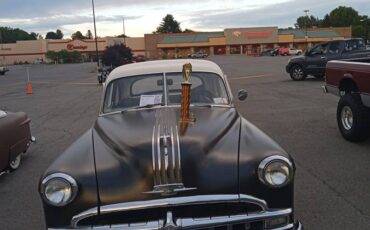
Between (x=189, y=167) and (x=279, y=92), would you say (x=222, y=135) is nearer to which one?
(x=189, y=167)

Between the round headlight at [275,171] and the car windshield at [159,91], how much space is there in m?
1.71

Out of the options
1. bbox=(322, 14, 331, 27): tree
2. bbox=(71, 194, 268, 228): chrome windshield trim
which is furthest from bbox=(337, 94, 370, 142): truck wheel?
bbox=(322, 14, 331, 27): tree

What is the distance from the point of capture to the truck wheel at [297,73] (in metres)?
22.0

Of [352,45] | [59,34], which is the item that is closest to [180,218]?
[352,45]

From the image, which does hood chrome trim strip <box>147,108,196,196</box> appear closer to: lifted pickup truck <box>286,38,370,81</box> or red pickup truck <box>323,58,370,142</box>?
red pickup truck <box>323,58,370,142</box>

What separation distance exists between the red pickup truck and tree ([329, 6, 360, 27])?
132704mm

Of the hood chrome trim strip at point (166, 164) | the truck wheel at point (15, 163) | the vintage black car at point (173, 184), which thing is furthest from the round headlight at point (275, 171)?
the truck wheel at point (15, 163)

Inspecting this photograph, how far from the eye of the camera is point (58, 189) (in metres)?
3.56

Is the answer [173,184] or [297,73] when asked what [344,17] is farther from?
[173,184]

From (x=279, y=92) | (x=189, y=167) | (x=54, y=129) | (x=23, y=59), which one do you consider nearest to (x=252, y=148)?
(x=189, y=167)

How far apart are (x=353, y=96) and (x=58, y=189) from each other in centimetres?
634

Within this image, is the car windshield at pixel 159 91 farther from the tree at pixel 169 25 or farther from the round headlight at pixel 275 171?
the tree at pixel 169 25

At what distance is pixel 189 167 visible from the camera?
139 inches

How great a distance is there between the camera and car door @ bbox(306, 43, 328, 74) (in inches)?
836
